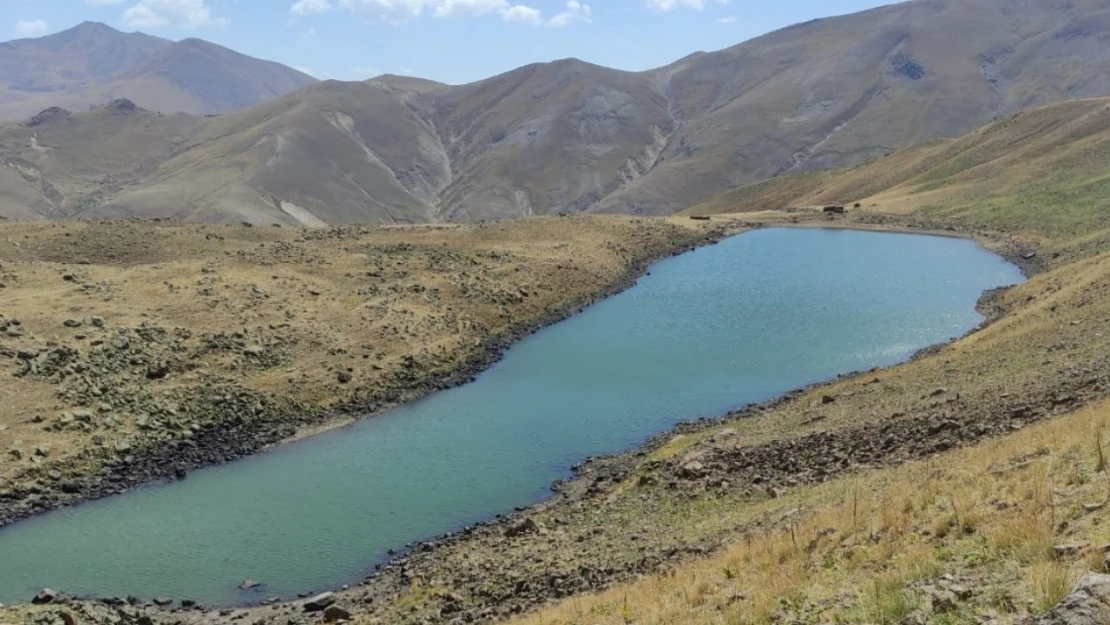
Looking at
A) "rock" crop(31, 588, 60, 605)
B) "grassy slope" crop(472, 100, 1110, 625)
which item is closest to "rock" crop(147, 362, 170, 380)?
"rock" crop(31, 588, 60, 605)

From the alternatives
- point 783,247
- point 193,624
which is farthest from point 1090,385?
point 783,247

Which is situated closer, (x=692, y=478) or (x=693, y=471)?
(x=692, y=478)

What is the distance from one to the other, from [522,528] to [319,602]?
253 inches

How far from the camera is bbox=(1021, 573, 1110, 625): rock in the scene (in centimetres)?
843

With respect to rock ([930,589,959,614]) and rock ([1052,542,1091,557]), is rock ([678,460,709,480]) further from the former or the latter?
rock ([1052,542,1091,557])

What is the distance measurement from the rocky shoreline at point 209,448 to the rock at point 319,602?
46.1 feet

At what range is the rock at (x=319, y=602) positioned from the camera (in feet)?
79.8

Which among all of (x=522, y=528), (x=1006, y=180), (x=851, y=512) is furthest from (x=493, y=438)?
(x=1006, y=180)

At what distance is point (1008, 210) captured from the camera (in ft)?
290

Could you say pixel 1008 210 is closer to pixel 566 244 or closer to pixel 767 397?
pixel 566 244

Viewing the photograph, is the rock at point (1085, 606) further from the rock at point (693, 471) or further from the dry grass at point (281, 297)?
the dry grass at point (281, 297)

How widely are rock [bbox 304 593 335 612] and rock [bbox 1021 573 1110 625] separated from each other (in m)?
20.0

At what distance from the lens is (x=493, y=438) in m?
38.9

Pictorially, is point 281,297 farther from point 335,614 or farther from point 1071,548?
Answer: point 1071,548
